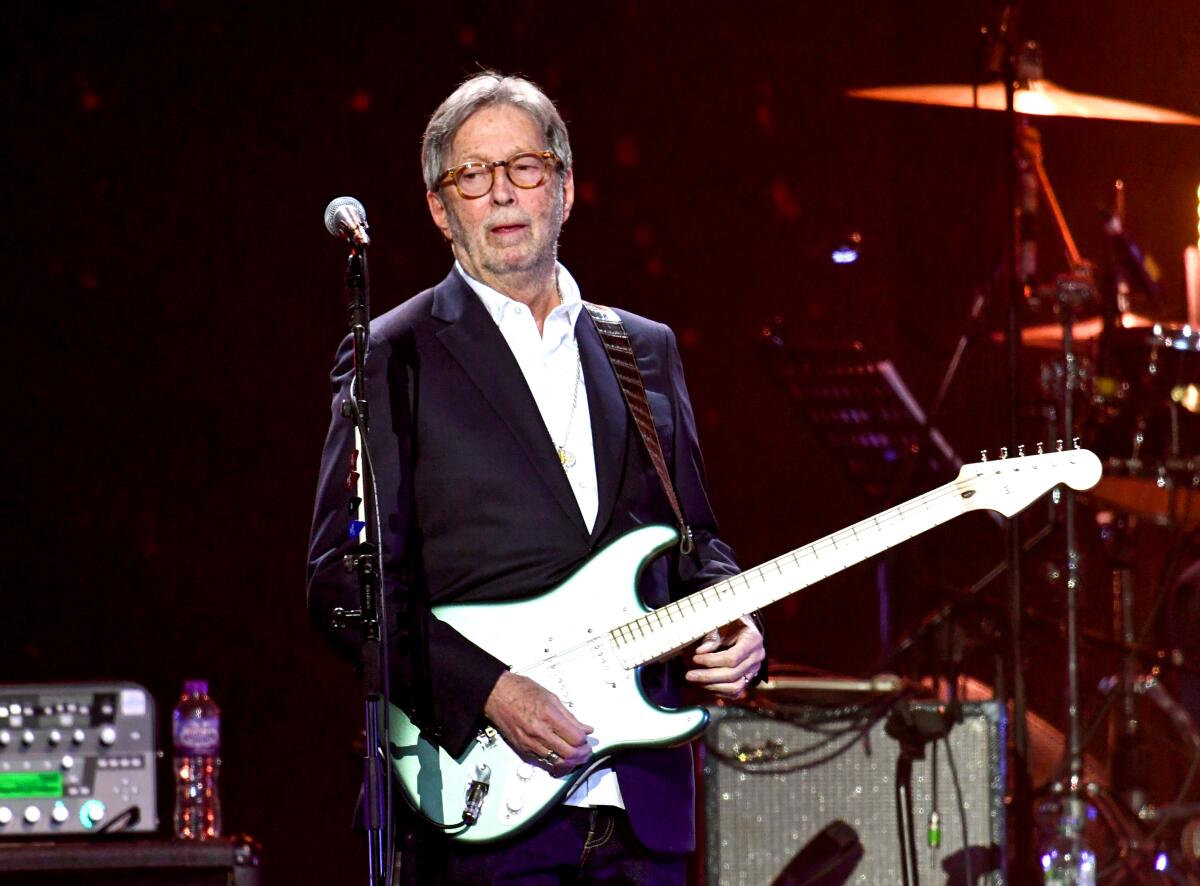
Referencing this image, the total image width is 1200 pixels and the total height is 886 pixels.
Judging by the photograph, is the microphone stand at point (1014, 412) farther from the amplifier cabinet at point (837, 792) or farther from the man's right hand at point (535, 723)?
the man's right hand at point (535, 723)

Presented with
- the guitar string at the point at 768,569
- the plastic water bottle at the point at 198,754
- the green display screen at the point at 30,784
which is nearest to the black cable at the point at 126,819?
the green display screen at the point at 30,784

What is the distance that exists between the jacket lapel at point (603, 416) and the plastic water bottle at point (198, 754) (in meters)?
1.83

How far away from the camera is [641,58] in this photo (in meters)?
5.54

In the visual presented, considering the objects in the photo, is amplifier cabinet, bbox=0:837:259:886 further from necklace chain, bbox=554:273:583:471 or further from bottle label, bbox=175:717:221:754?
necklace chain, bbox=554:273:583:471

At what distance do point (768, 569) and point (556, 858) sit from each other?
65cm

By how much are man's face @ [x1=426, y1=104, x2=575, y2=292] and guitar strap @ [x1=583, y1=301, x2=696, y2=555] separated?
6.8 inches

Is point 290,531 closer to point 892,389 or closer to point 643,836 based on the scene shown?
point 892,389

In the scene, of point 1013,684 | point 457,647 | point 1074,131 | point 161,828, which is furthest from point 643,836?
point 1074,131

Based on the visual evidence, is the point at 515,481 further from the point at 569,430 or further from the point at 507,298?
the point at 507,298

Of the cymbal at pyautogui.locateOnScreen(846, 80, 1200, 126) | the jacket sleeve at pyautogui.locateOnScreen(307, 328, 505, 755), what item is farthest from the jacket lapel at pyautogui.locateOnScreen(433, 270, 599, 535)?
the cymbal at pyautogui.locateOnScreen(846, 80, 1200, 126)

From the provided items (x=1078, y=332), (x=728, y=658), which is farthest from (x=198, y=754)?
(x=1078, y=332)

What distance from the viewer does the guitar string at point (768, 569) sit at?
2.72 meters

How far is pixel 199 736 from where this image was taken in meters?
4.18

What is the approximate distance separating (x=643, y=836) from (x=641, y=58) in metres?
3.58
